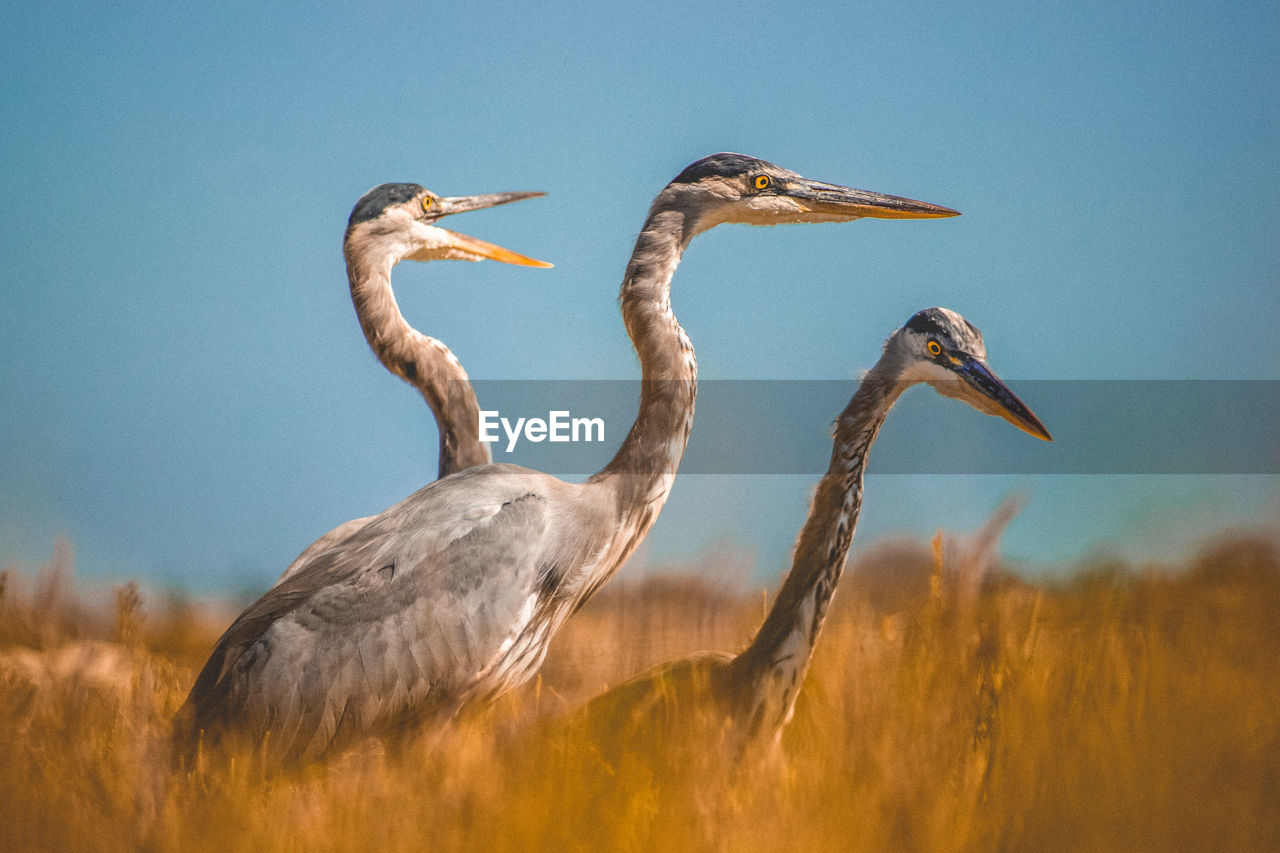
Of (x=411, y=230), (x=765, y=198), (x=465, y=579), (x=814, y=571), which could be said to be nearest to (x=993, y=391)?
(x=814, y=571)

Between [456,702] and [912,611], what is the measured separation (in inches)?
36.0

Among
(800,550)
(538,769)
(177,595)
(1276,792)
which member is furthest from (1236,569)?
(177,595)

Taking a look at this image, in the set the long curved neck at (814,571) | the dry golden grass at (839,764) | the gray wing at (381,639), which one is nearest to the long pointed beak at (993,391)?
the long curved neck at (814,571)

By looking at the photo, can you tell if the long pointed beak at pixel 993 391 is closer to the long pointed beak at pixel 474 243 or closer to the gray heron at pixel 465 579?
the gray heron at pixel 465 579

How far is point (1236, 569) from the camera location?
2.30 meters

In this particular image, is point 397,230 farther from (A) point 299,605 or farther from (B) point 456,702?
(B) point 456,702

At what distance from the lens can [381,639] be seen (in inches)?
67.4

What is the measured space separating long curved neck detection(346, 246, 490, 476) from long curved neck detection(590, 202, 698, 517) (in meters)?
0.57

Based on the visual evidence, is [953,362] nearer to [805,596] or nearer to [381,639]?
[805,596]

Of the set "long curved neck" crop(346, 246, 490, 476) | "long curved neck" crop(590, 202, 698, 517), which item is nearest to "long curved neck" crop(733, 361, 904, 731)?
"long curved neck" crop(590, 202, 698, 517)

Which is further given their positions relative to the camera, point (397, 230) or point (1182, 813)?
point (397, 230)

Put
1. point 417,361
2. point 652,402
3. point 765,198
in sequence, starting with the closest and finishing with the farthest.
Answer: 1. point 652,402
2. point 765,198
3. point 417,361

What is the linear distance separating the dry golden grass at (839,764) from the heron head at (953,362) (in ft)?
1.34

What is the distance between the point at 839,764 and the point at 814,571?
356 mm
